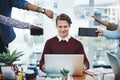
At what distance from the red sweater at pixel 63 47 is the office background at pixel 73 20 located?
0.14 metres

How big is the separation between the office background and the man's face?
5.2 inches

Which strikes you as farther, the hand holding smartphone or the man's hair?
the hand holding smartphone

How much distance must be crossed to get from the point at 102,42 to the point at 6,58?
5.12 feet

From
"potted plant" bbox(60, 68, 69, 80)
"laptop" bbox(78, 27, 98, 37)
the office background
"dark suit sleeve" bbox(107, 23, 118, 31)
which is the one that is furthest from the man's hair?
"potted plant" bbox(60, 68, 69, 80)

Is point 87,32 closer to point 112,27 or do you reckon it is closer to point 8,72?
point 112,27

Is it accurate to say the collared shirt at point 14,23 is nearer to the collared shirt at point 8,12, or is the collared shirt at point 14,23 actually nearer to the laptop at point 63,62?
the collared shirt at point 8,12

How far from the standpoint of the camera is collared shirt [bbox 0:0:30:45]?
338 centimetres

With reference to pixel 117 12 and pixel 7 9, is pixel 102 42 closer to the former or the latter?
pixel 117 12

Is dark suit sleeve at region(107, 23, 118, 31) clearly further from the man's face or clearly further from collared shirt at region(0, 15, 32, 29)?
collared shirt at region(0, 15, 32, 29)

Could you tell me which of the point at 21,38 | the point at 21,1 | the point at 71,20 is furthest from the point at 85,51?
the point at 21,1

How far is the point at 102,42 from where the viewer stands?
3574 millimetres

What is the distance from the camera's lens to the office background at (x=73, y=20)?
11.4 ft

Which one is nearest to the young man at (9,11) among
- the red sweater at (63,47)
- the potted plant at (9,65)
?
the red sweater at (63,47)

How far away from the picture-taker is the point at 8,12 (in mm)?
3422
